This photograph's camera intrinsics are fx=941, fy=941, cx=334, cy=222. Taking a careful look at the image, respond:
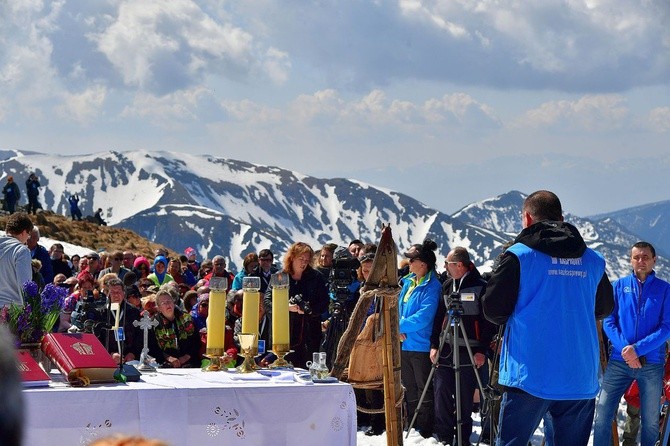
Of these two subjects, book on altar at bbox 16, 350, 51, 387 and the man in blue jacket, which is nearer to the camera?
book on altar at bbox 16, 350, 51, 387

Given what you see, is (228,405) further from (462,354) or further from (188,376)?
(462,354)

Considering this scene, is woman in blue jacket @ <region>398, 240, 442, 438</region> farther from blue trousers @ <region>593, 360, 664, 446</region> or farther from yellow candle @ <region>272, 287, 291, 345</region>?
yellow candle @ <region>272, 287, 291, 345</region>

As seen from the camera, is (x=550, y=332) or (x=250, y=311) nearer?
(x=550, y=332)

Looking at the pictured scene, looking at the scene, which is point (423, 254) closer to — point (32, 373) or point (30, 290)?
point (30, 290)

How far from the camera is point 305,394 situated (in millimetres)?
5062

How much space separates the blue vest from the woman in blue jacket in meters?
4.61

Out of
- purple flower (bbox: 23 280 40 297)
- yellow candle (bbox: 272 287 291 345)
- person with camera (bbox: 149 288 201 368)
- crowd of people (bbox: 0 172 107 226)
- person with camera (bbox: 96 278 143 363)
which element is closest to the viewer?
purple flower (bbox: 23 280 40 297)

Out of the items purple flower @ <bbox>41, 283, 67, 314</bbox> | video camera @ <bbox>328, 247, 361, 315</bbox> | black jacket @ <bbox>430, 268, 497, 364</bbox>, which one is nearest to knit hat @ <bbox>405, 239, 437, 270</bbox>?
black jacket @ <bbox>430, 268, 497, 364</bbox>

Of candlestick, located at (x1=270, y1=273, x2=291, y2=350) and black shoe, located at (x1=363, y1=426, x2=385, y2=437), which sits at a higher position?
candlestick, located at (x1=270, y1=273, x2=291, y2=350)

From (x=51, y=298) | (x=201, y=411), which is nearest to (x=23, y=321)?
(x=51, y=298)

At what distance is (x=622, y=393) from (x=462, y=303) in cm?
196

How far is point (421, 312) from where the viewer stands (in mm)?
10188

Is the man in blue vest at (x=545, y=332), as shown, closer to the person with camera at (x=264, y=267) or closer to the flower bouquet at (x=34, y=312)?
the flower bouquet at (x=34, y=312)

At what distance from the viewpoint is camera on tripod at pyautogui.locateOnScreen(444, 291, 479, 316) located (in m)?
9.16
